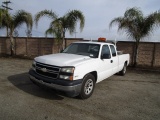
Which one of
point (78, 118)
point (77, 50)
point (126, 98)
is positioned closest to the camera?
point (78, 118)

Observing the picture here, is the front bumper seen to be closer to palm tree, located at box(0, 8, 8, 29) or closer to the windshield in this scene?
the windshield

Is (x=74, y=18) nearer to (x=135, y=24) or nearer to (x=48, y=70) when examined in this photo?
(x=135, y=24)

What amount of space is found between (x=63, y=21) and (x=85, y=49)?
6.39 m

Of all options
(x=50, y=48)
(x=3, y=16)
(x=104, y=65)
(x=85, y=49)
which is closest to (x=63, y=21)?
(x=50, y=48)

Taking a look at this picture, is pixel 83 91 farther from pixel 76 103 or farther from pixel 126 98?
pixel 126 98

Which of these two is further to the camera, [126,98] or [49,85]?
[126,98]

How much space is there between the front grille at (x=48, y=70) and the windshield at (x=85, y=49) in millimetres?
1525

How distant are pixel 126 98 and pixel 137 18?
6660 millimetres

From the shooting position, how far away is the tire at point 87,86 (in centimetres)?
457

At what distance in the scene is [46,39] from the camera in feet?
43.8

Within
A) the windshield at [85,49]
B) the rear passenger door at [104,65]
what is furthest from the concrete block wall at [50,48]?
the windshield at [85,49]

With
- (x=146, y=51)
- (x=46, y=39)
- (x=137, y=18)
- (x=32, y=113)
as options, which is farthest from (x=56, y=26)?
(x=32, y=113)

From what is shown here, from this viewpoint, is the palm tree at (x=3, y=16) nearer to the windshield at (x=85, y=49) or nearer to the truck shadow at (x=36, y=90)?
the truck shadow at (x=36, y=90)

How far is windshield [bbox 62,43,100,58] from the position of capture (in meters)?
5.55
